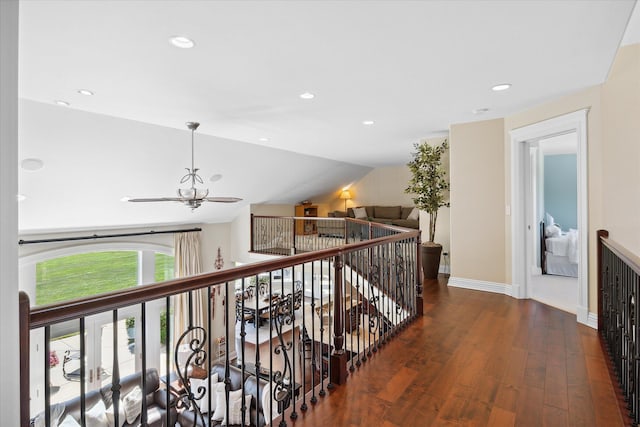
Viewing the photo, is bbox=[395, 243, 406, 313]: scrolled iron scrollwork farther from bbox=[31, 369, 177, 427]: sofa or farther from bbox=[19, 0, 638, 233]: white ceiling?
bbox=[31, 369, 177, 427]: sofa

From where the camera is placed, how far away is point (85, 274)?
6.72 metres

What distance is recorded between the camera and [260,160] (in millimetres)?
7000

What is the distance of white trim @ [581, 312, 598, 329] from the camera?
333cm

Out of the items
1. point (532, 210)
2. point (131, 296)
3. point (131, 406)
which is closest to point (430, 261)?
point (532, 210)

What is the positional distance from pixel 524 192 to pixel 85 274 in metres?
7.78

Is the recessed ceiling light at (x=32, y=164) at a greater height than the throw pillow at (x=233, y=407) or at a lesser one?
greater

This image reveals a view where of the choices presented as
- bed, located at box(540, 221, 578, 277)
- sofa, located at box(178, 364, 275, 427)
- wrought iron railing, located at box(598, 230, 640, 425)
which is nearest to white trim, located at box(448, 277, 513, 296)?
wrought iron railing, located at box(598, 230, 640, 425)

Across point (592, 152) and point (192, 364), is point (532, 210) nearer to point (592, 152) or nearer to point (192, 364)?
point (592, 152)

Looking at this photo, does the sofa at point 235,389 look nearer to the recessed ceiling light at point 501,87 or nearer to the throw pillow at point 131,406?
the throw pillow at point 131,406

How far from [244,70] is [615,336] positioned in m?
3.63

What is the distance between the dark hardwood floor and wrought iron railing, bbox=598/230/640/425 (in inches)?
3.4

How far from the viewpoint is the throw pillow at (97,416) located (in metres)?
4.36

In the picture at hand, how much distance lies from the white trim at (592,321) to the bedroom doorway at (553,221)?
16.6 inches

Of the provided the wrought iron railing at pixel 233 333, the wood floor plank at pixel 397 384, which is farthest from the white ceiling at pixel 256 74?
the wood floor plank at pixel 397 384
